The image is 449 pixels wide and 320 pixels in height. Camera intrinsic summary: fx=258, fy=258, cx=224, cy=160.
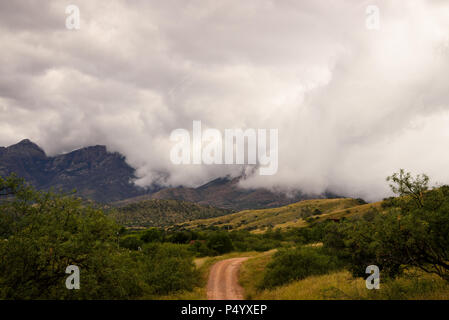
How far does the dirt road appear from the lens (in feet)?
78.0

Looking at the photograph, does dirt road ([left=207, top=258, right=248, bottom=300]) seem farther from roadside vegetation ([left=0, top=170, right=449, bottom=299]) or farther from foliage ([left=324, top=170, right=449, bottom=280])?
foliage ([left=324, top=170, right=449, bottom=280])

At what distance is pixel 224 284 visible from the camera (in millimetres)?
28781

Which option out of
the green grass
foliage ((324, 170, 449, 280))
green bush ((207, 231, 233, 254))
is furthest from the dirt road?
green bush ((207, 231, 233, 254))

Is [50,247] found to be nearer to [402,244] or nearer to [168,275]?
[168,275]

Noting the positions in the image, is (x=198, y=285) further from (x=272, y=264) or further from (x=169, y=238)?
(x=169, y=238)

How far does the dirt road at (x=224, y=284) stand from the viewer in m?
23.8

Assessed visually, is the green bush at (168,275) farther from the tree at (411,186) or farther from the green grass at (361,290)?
the tree at (411,186)

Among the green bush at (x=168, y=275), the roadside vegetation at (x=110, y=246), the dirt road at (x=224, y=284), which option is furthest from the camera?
the dirt road at (x=224, y=284)

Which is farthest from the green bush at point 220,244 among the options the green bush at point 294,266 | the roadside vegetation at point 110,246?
the roadside vegetation at point 110,246

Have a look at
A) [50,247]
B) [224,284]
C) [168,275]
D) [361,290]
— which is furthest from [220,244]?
[50,247]

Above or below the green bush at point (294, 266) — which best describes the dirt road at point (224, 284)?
below
